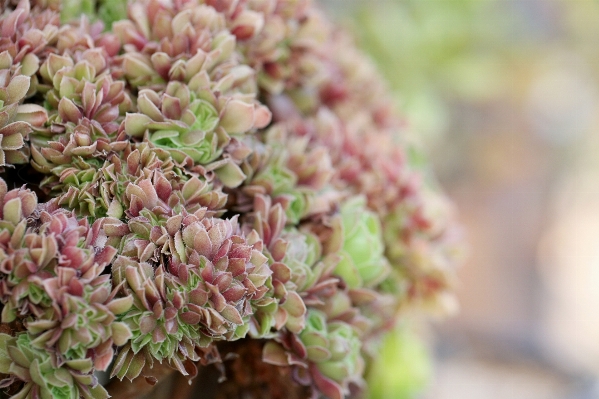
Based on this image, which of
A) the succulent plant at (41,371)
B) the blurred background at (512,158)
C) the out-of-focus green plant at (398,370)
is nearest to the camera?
the succulent plant at (41,371)

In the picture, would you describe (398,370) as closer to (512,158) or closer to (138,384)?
(138,384)

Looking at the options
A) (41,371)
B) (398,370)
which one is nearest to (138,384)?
(41,371)

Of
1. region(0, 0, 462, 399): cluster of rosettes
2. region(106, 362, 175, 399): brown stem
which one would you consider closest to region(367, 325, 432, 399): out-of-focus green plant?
region(0, 0, 462, 399): cluster of rosettes

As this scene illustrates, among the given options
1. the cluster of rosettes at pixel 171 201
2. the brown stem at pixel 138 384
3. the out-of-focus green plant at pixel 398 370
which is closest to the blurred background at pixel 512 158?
the out-of-focus green plant at pixel 398 370

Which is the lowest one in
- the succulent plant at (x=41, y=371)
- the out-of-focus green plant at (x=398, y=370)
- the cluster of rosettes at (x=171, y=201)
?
the out-of-focus green plant at (x=398, y=370)

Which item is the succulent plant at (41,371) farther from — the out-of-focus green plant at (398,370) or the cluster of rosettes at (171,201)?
the out-of-focus green plant at (398,370)

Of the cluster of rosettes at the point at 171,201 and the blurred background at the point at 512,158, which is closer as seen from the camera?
the cluster of rosettes at the point at 171,201
